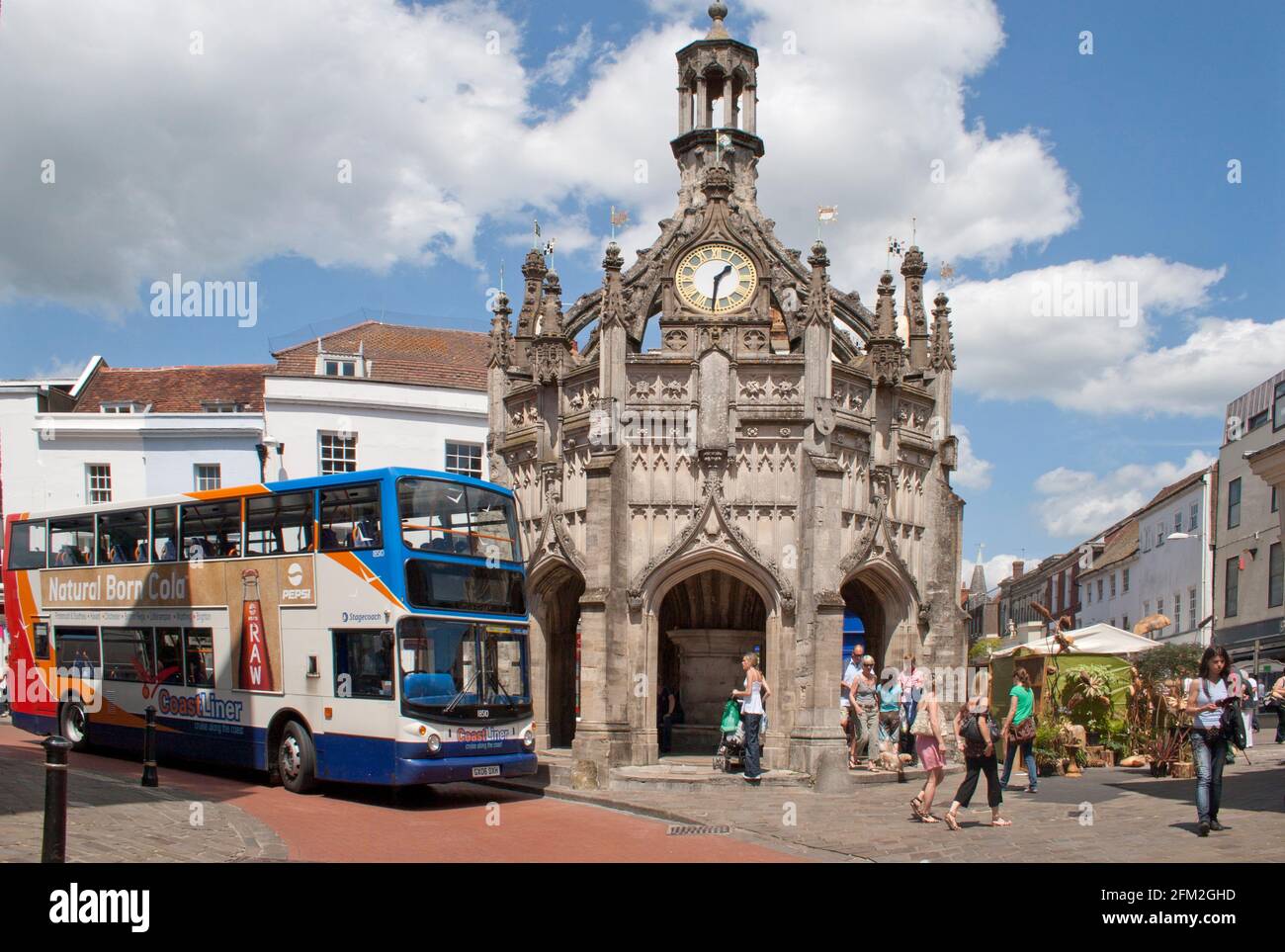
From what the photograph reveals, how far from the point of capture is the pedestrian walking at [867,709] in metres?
19.6

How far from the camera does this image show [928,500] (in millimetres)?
22312

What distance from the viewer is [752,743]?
57.7ft

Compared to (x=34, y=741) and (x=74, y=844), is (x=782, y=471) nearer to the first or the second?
(x=74, y=844)

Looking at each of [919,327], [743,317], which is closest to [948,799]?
[743,317]

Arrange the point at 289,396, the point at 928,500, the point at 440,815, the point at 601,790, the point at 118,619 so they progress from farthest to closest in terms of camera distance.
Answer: the point at 289,396 → the point at 928,500 → the point at 118,619 → the point at 601,790 → the point at 440,815

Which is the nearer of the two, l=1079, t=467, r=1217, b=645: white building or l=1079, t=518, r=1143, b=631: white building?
l=1079, t=467, r=1217, b=645: white building

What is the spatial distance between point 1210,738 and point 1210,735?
0.05 meters

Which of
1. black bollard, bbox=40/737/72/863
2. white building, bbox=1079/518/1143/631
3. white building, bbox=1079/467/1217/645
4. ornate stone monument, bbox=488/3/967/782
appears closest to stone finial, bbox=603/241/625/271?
ornate stone monument, bbox=488/3/967/782

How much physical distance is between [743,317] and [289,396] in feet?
64.2

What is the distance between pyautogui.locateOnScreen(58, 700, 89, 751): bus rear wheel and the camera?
68.8ft

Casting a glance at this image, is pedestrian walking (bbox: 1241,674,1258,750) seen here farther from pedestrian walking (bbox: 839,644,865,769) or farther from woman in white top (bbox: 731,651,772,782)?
woman in white top (bbox: 731,651,772,782)

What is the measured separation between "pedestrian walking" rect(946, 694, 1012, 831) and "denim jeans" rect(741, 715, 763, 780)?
4.52 m

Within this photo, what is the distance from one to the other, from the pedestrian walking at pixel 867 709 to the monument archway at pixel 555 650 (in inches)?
212

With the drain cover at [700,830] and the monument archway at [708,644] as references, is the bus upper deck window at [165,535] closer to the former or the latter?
the monument archway at [708,644]
